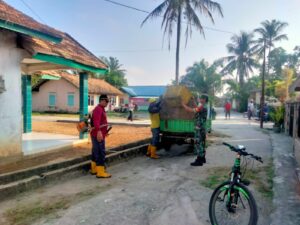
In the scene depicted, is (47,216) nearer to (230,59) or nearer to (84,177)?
(84,177)

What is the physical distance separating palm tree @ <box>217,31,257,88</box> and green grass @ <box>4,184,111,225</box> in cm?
4745

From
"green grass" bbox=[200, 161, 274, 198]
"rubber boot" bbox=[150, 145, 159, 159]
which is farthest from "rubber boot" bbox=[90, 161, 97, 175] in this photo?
"rubber boot" bbox=[150, 145, 159, 159]

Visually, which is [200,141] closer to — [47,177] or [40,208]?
[47,177]

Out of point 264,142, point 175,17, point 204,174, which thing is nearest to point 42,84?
point 175,17

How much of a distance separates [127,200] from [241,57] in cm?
4849

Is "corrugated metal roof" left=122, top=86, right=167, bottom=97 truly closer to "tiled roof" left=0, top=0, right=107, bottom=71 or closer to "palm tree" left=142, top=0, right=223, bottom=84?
"palm tree" left=142, top=0, right=223, bottom=84

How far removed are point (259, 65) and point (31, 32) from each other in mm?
48887

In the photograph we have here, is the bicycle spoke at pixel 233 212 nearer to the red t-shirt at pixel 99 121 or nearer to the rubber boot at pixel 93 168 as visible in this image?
the red t-shirt at pixel 99 121

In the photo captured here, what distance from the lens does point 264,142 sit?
12.4 m

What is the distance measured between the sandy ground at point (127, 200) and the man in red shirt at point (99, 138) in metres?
0.24

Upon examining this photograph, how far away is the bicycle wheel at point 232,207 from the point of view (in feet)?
12.5

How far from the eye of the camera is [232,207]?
400cm

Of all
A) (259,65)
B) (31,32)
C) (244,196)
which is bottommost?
(244,196)

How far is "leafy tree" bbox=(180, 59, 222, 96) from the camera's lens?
47.6 metres
